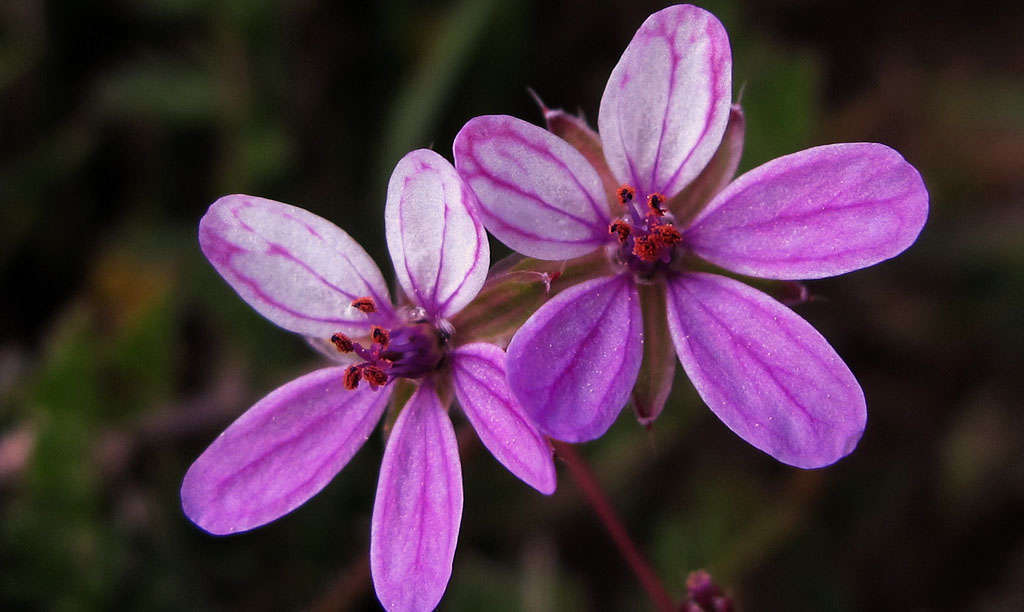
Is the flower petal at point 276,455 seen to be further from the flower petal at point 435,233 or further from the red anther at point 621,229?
the red anther at point 621,229

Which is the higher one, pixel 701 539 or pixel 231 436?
pixel 231 436

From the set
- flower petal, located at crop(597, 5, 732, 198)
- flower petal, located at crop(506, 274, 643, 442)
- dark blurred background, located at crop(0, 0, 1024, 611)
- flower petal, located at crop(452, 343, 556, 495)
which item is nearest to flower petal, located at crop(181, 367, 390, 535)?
flower petal, located at crop(452, 343, 556, 495)

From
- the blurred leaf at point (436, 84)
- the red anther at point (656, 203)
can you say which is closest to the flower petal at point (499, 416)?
the red anther at point (656, 203)

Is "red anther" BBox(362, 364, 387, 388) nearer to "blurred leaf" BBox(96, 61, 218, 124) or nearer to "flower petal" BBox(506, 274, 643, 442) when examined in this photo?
"flower petal" BBox(506, 274, 643, 442)

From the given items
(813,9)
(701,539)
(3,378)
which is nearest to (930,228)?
(813,9)

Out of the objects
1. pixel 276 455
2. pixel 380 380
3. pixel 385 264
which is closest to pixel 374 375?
→ pixel 380 380

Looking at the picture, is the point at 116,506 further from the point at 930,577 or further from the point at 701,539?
the point at 930,577
